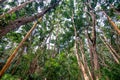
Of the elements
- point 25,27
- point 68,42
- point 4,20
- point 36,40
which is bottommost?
point 68,42

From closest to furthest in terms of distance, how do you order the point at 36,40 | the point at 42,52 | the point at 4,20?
the point at 4,20, the point at 42,52, the point at 36,40

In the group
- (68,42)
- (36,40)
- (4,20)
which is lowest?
(68,42)

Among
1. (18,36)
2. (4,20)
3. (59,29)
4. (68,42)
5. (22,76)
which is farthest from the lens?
(59,29)

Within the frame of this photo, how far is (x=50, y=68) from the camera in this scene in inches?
493

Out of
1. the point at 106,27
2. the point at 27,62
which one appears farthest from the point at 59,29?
the point at 27,62

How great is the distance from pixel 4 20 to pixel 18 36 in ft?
11.8

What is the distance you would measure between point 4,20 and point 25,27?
22.8 feet

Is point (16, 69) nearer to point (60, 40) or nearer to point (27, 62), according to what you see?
point (27, 62)

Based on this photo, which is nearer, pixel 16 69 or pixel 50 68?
pixel 50 68

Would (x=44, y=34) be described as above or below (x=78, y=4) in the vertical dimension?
below

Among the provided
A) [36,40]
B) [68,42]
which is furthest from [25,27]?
[68,42]

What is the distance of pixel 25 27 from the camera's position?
1695cm

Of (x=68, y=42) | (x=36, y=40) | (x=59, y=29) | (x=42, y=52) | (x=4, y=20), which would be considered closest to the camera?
(x=4, y=20)

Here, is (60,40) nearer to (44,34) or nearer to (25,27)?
(44,34)
